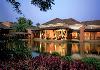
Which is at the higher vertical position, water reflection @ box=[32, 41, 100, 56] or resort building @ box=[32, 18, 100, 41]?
resort building @ box=[32, 18, 100, 41]

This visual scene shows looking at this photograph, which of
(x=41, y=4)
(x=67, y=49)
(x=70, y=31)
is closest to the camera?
(x=41, y=4)

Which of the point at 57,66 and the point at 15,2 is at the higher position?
the point at 15,2

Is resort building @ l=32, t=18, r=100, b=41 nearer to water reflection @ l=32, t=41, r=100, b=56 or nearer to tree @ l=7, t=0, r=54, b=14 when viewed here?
water reflection @ l=32, t=41, r=100, b=56

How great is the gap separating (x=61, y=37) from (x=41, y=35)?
29.0ft

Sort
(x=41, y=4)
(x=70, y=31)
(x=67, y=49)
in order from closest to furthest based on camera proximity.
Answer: (x=41, y=4), (x=67, y=49), (x=70, y=31)

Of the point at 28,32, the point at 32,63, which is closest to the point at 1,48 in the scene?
the point at 32,63

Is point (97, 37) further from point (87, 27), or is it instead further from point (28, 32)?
point (28, 32)

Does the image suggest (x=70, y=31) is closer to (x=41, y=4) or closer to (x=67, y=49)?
(x=67, y=49)

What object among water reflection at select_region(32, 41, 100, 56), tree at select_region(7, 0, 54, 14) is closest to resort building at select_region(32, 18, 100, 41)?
water reflection at select_region(32, 41, 100, 56)

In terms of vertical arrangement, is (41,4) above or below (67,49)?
above

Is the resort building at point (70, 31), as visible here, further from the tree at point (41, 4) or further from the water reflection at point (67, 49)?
the tree at point (41, 4)

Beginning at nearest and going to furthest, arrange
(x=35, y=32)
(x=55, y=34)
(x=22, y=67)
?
(x=22, y=67) → (x=55, y=34) → (x=35, y=32)

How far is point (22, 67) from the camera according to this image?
617 cm

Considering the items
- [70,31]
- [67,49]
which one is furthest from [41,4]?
[70,31]
